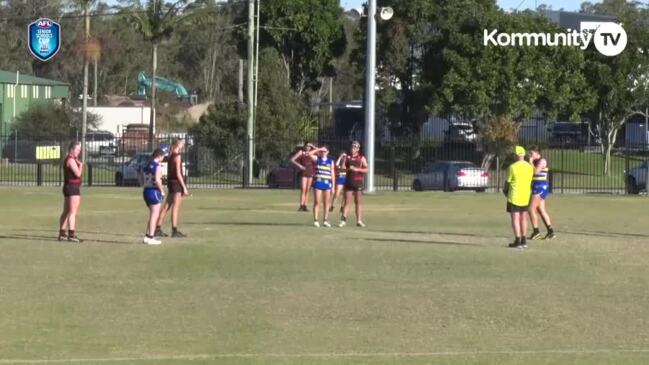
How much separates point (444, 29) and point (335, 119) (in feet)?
49.7

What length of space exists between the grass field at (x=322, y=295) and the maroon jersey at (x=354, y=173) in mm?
895

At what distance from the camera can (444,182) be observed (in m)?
42.2

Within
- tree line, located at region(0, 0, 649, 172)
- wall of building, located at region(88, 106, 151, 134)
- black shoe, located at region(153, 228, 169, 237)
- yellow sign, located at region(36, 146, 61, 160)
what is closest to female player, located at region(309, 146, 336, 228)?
black shoe, located at region(153, 228, 169, 237)

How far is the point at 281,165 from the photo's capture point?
145 ft

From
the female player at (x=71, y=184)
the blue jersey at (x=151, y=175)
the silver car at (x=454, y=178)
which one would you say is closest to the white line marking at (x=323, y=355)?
the blue jersey at (x=151, y=175)

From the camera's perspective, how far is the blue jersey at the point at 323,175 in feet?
72.3

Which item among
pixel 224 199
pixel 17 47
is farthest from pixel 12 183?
pixel 17 47

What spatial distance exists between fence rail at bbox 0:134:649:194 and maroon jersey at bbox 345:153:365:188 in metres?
19.3

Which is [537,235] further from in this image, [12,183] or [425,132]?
[425,132]

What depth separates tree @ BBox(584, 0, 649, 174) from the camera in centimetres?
5144

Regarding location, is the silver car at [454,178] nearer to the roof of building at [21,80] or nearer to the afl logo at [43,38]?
the afl logo at [43,38]

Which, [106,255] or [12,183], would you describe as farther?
[12,183]

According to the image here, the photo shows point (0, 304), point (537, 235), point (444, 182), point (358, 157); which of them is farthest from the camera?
point (444, 182)

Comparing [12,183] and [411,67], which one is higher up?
[411,67]
